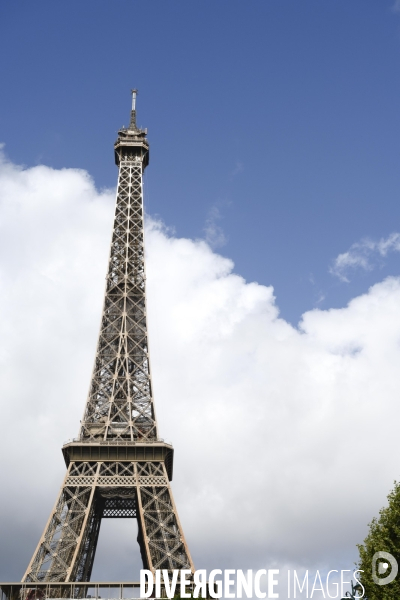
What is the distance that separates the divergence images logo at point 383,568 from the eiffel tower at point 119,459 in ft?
76.7

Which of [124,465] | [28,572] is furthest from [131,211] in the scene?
[28,572]

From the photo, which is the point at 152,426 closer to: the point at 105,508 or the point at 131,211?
the point at 105,508

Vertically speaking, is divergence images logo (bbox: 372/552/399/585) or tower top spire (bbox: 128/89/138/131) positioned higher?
tower top spire (bbox: 128/89/138/131)

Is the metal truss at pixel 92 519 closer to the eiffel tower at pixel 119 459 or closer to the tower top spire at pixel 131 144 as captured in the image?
the eiffel tower at pixel 119 459

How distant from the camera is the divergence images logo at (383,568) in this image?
169 ft

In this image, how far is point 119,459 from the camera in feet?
261

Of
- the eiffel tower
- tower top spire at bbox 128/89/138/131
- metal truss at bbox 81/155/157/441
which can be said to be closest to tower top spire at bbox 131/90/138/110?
tower top spire at bbox 128/89/138/131

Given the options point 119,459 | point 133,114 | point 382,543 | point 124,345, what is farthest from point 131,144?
point 382,543

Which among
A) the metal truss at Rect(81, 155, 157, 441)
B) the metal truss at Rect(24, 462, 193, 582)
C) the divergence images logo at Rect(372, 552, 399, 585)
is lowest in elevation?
the divergence images logo at Rect(372, 552, 399, 585)

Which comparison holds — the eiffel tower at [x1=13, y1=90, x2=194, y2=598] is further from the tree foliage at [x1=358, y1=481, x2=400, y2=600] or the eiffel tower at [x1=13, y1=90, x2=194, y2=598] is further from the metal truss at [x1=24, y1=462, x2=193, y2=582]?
the tree foliage at [x1=358, y1=481, x2=400, y2=600]

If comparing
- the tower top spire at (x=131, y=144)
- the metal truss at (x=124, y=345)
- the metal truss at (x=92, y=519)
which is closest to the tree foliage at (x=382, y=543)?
the metal truss at (x=92, y=519)

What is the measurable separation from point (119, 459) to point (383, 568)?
33.7m

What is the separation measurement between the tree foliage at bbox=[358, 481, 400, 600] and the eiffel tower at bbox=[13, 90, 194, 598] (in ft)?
72.4

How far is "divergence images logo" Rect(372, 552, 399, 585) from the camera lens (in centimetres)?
5156
